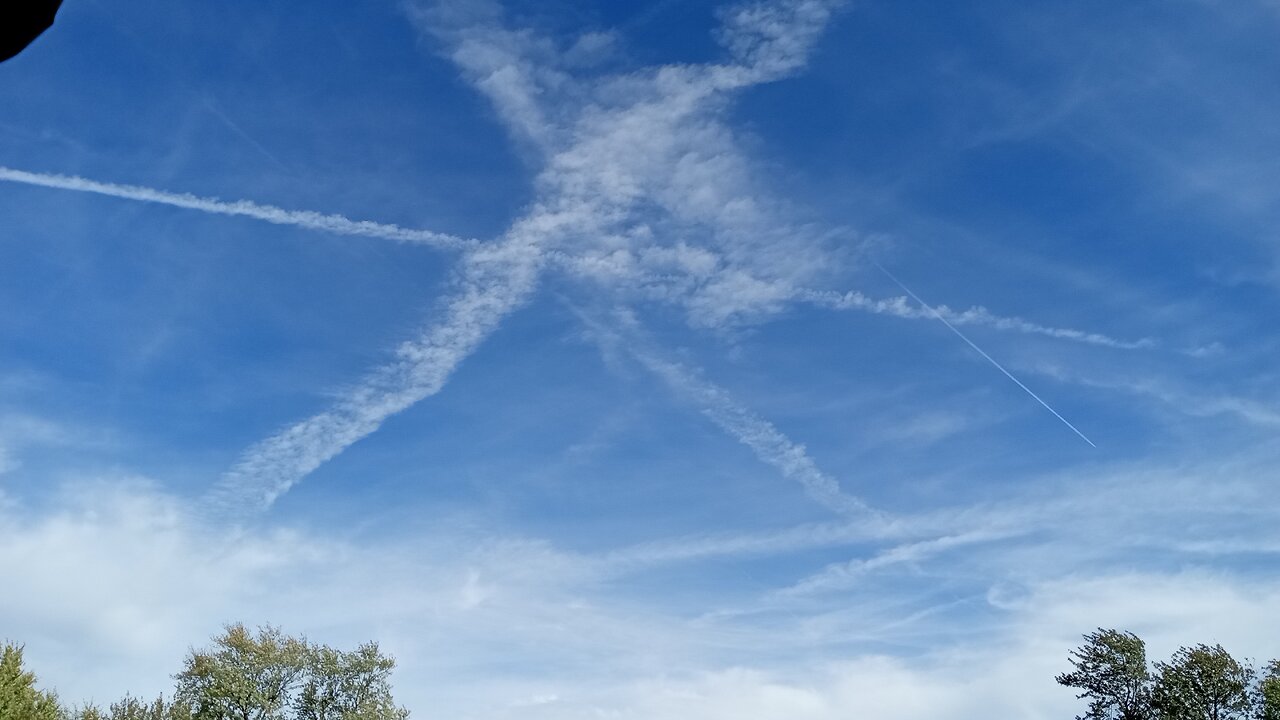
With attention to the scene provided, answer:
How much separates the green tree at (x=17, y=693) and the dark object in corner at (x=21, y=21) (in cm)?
5983

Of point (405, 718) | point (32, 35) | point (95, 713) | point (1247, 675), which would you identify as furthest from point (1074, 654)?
point (32, 35)

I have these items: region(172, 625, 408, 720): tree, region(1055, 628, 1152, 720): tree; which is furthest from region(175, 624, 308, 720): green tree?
region(1055, 628, 1152, 720): tree

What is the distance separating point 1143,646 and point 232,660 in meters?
78.9

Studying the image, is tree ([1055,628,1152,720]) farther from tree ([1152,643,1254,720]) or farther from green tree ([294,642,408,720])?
green tree ([294,642,408,720])

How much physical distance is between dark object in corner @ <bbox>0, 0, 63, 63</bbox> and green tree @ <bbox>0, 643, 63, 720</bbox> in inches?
2355

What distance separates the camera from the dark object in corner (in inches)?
117

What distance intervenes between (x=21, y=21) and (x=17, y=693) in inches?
2406

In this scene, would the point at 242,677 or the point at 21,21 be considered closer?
the point at 21,21

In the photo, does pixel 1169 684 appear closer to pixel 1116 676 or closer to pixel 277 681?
pixel 1116 676

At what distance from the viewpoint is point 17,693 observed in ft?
162

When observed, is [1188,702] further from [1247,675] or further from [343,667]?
[343,667]

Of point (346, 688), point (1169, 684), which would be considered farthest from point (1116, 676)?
point (346, 688)

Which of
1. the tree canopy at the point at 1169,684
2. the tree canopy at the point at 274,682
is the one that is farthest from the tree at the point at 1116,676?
the tree canopy at the point at 274,682

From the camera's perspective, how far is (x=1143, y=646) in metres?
70.9
